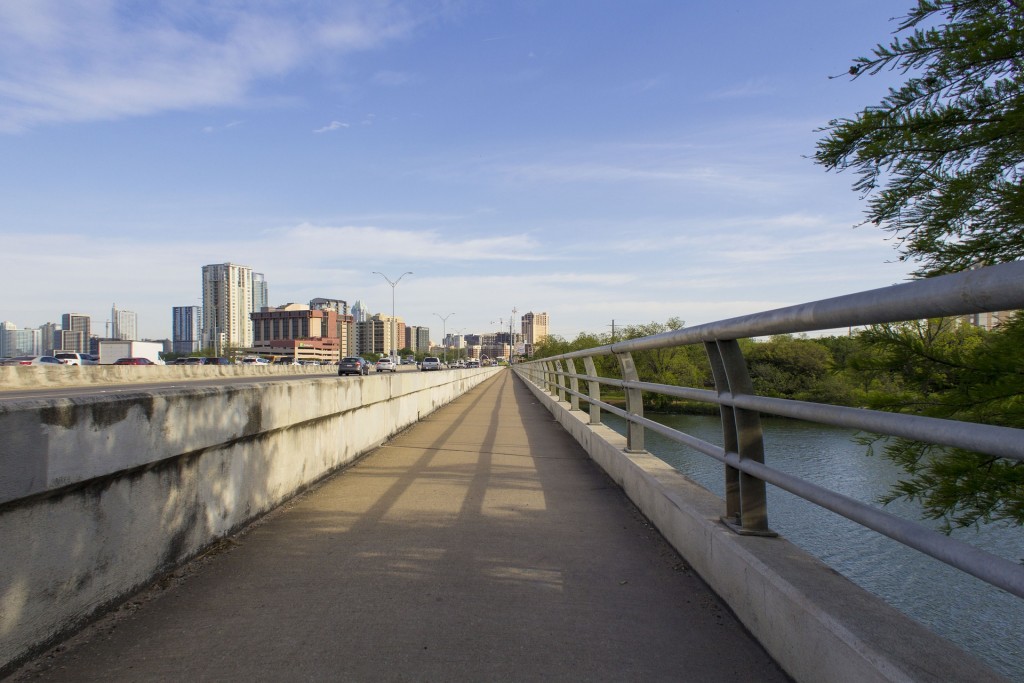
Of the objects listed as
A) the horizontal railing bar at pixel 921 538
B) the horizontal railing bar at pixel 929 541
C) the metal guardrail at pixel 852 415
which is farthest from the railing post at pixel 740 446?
the horizontal railing bar at pixel 929 541

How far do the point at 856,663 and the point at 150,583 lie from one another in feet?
11.1

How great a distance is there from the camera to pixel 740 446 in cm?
347

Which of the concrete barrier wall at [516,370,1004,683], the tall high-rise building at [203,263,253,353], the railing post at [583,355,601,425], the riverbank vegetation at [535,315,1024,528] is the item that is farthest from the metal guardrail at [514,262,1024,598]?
the tall high-rise building at [203,263,253,353]

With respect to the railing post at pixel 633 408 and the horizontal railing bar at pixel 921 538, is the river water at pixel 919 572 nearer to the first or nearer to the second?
the railing post at pixel 633 408

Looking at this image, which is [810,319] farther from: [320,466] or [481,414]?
[481,414]

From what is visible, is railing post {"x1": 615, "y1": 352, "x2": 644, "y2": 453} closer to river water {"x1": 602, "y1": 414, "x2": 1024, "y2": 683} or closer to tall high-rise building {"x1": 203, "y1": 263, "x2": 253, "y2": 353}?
river water {"x1": 602, "y1": 414, "x2": 1024, "y2": 683}

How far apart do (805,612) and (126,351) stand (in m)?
63.0

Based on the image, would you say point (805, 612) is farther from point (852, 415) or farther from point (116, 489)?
point (116, 489)

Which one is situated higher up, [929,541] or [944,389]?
[944,389]

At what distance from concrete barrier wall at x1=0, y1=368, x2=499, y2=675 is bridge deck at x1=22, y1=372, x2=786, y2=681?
6.5 inches

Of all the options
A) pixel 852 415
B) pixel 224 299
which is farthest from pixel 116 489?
pixel 224 299

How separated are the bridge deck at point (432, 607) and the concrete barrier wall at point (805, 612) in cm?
13

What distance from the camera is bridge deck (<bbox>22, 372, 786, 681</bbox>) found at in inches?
110

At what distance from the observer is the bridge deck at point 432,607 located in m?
2.78
